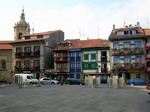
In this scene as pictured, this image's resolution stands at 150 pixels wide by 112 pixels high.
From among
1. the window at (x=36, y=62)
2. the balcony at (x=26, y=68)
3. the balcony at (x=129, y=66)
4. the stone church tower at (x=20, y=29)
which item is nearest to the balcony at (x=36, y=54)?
the window at (x=36, y=62)

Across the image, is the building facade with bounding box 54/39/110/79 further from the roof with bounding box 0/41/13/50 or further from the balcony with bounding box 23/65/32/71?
the roof with bounding box 0/41/13/50

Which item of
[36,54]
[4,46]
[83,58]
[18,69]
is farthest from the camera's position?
[4,46]

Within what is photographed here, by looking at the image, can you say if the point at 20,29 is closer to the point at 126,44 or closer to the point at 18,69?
the point at 18,69

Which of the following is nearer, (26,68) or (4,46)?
(26,68)

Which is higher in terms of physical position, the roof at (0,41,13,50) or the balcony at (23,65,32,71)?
the roof at (0,41,13,50)

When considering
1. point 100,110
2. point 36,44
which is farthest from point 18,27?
point 100,110

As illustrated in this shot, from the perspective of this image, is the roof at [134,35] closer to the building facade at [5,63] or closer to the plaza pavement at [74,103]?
the plaza pavement at [74,103]

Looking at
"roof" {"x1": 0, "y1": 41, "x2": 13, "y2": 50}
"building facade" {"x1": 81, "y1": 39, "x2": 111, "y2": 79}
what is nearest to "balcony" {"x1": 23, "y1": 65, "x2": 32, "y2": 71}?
"roof" {"x1": 0, "y1": 41, "x2": 13, "y2": 50}

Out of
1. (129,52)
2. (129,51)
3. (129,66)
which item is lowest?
(129,66)

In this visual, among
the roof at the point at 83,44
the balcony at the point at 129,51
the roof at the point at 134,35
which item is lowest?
the balcony at the point at 129,51

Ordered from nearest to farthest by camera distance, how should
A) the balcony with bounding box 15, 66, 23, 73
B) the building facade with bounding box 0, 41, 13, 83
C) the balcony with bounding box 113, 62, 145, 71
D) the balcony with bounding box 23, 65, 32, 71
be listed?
the balcony with bounding box 113, 62, 145, 71 → the balcony with bounding box 23, 65, 32, 71 → the balcony with bounding box 15, 66, 23, 73 → the building facade with bounding box 0, 41, 13, 83

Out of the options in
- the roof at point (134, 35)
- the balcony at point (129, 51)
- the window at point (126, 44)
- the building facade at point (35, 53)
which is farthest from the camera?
the building facade at point (35, 53)

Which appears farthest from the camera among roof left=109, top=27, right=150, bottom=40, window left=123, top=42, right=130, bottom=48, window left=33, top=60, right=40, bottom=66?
window left=33, top=60, right=40, bottom=66

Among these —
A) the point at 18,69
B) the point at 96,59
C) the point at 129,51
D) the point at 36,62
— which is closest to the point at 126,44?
the point at 129,51
